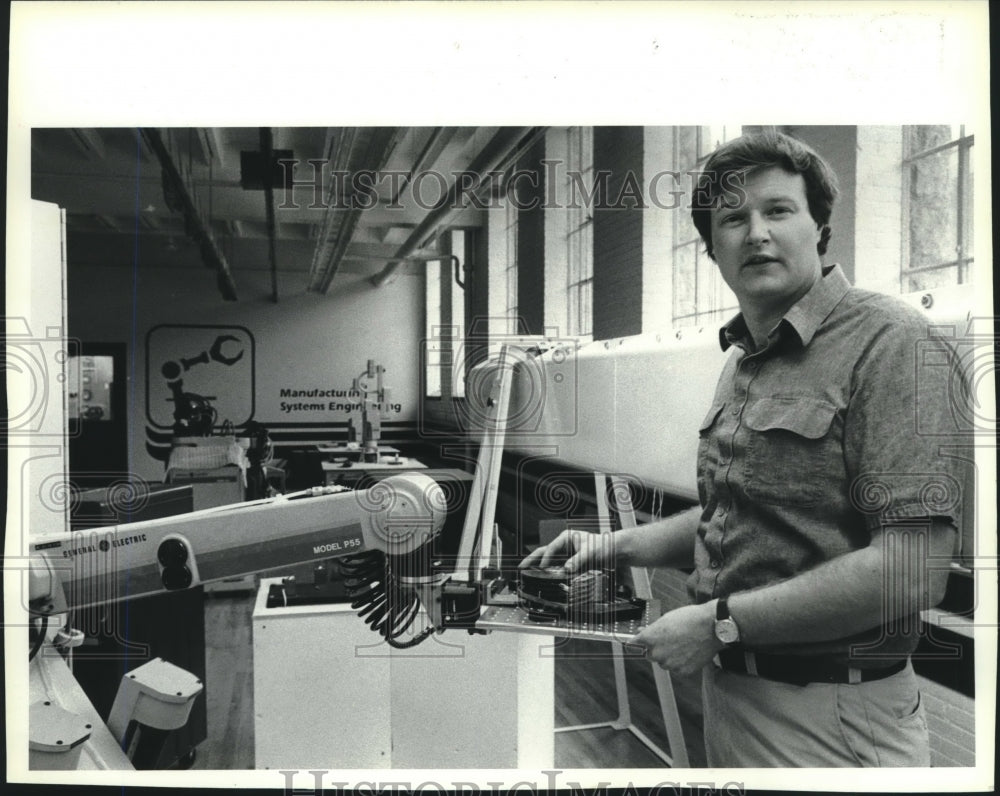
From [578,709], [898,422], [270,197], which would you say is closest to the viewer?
[898,422]

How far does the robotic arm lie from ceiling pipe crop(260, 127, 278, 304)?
87 centimetres

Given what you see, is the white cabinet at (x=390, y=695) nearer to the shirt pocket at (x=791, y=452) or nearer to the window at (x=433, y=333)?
the window at (x=433, y=333)

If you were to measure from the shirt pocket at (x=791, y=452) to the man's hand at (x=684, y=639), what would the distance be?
0.26m

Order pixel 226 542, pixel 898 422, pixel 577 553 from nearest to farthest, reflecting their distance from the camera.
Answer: pixel 226 542, pixel 898 422, pixel 577 553

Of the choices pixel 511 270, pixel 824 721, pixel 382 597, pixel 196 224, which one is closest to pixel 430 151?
pixel 511 270

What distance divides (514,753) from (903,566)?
1104 millimetres

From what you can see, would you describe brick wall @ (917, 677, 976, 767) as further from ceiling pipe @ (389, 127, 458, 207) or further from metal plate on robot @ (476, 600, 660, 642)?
ceiling pipe @ (389, 127, 458, 207)

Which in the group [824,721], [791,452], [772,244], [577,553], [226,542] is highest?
[772,244]

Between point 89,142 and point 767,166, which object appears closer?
point 767,166

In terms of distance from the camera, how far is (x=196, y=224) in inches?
75.2

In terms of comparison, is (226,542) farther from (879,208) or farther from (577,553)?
(879,208)

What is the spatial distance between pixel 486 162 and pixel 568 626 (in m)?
1.05

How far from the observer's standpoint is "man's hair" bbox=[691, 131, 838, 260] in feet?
5.11

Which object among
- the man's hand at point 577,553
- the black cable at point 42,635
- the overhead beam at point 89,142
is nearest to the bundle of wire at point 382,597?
the man's hand at point 577,553
